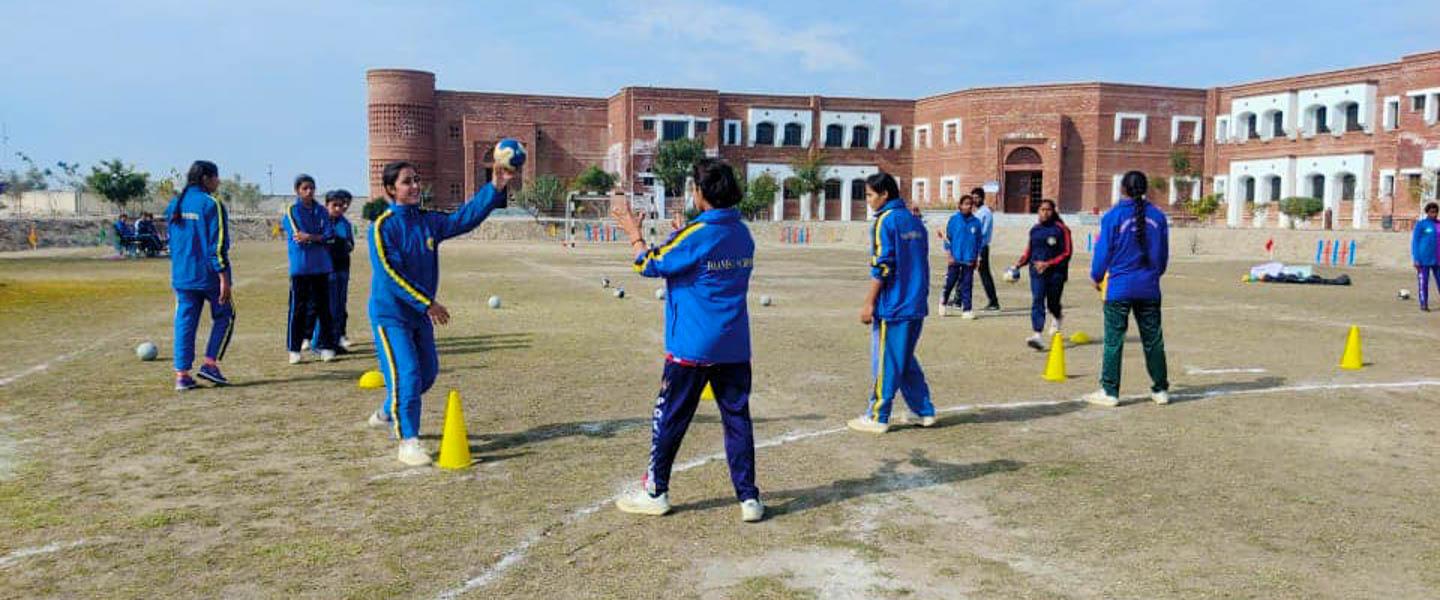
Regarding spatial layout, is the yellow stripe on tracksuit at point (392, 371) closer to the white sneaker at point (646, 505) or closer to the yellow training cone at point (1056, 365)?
the white sneaker at point (646, 505)

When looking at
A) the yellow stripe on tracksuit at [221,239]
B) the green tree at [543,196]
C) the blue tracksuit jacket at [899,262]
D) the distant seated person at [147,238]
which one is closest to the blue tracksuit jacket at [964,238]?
the blue tracksuit jacket at [899,262]

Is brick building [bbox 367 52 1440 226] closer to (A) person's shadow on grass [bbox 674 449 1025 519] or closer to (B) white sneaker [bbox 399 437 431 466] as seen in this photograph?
(A) person's shadow on grass [bbox 674 449 1025 519]

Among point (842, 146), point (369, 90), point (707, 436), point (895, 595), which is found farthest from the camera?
point (842, 146)

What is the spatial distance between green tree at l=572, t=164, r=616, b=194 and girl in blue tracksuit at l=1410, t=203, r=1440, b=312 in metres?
59.5

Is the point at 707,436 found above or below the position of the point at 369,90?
below

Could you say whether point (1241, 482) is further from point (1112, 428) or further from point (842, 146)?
point (842, 146)

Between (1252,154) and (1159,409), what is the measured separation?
61.7 metres

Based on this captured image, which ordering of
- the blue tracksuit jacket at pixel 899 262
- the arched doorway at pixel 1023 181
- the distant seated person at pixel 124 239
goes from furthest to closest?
the arched doorway at pixel 1023 181, the distant seated person at pixel 124 239, the blue tracksuit jacket at pixel 899 262

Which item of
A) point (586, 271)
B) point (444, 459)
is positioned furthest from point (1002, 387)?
point (586, 271)

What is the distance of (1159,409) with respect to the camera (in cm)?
889

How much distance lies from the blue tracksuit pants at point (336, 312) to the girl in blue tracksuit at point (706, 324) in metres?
7.13

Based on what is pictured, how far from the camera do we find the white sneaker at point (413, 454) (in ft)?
22.2

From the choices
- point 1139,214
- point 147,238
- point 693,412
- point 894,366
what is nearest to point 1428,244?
point 1139,214

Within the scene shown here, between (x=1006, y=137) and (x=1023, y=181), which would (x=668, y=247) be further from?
(x=1023, y=181)
